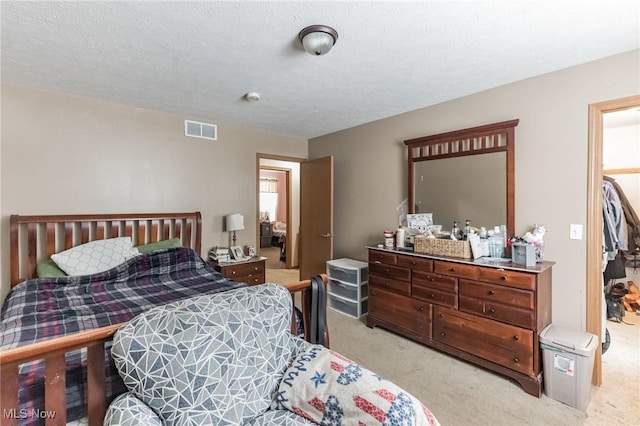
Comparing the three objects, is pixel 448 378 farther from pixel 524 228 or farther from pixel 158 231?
pixel 158 231

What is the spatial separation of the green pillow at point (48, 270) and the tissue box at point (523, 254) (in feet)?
12.4

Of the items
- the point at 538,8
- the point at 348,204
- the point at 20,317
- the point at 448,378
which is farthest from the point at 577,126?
the point at 20,317

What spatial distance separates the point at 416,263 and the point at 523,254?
0.85 m

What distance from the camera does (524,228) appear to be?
99.1 inches

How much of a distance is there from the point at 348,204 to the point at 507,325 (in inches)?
93.3

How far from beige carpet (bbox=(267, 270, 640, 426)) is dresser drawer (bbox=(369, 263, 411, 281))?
614mm

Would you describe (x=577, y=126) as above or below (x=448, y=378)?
above

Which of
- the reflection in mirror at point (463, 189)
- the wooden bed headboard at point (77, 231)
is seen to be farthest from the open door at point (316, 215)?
the wooden bed headboard at point (77, 231)

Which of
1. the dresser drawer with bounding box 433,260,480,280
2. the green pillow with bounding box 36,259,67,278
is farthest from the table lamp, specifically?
the dresser drawer with bounding box 433,260,480,280

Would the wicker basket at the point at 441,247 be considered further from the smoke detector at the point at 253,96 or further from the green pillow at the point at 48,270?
the green pillow at the point at 48,270

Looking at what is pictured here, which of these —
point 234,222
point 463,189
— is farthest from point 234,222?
A: point 463,189

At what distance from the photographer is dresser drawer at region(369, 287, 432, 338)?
8.90 ft

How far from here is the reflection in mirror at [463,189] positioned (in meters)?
2.66

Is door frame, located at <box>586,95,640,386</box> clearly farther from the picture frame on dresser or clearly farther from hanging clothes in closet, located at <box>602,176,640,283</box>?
the picture frame on dresser
